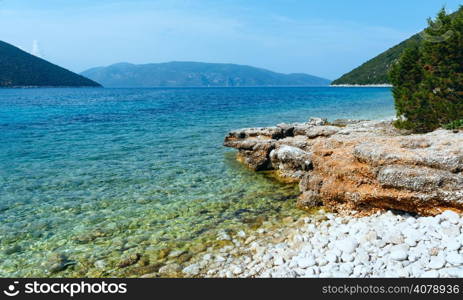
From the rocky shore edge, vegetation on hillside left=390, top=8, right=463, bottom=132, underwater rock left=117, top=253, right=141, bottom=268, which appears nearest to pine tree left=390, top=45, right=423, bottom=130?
vegetation on hillside left=390, top=8, right=463, bottom=132

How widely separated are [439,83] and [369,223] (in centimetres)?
1612

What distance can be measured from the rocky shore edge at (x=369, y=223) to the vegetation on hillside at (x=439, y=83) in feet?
35.0

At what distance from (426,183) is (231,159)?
15.1m

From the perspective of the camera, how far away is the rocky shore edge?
28.1ft

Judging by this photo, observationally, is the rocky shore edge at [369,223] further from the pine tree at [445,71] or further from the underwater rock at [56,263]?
the pine tree at [445,71]

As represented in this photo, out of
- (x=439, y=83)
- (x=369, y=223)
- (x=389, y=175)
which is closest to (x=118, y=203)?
(x=369, y=223)

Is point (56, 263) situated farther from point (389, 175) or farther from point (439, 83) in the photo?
point (439, 83)

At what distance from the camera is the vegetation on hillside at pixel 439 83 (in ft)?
71.4

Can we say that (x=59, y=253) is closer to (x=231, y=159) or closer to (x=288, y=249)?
(x=288, y=249)

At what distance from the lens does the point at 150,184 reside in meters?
18.2

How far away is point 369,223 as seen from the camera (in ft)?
37.1

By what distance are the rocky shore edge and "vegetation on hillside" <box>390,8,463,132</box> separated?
10.7m

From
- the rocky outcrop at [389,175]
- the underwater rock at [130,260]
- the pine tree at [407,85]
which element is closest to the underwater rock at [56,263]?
the underwater rock at [130,260]

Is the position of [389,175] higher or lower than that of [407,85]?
lower
